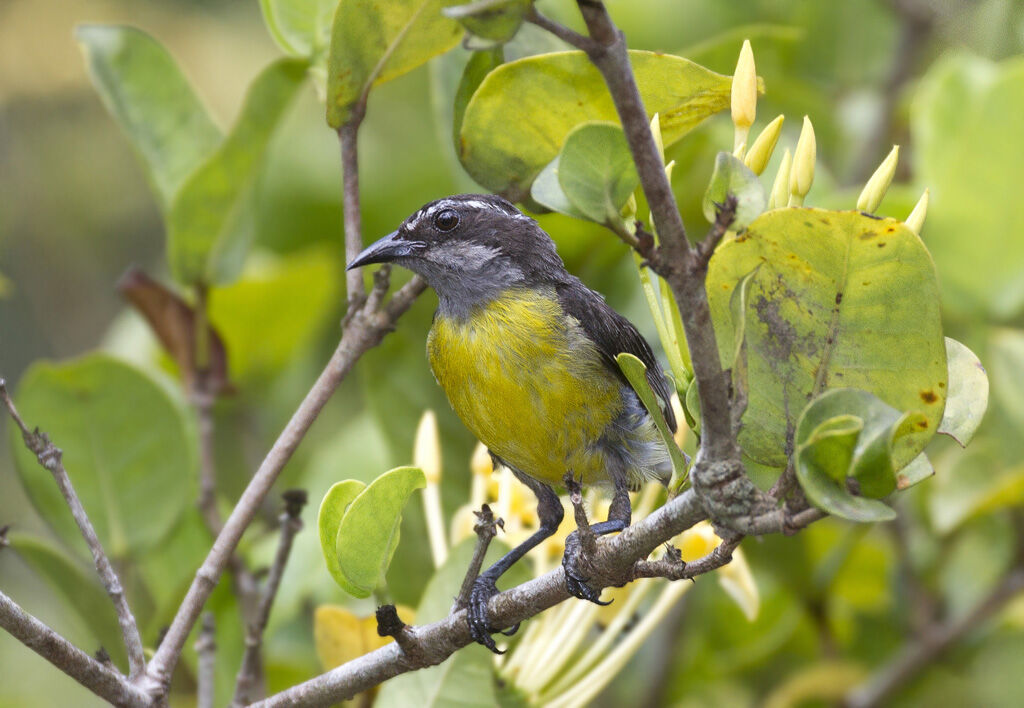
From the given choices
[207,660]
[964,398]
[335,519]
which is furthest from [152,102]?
[964,398]

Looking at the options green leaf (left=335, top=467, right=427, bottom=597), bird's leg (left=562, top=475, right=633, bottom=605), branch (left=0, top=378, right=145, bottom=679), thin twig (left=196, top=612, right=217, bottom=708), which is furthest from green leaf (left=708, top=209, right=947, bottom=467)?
thin twig (left=196, top=612, right=217, bottom=708)

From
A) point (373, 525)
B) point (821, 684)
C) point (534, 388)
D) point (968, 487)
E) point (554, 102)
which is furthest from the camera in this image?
point (821, 684)

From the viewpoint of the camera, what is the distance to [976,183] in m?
2.98

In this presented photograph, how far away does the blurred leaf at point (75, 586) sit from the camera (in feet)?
7.90

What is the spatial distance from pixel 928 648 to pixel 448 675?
1545 mm

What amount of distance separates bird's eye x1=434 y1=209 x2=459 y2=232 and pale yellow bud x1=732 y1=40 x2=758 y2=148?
1.22 metres

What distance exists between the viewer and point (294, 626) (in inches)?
126

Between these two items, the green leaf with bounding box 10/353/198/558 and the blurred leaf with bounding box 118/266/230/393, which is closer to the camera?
the green leaf with bounding box 10/353/198/558

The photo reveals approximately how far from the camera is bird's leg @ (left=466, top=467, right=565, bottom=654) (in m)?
1.92

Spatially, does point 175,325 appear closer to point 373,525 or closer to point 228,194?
point 228,194

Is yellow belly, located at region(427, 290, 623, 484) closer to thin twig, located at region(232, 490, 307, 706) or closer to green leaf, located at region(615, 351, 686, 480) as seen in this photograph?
thin twig, located at region(232, 490, 307, 706)

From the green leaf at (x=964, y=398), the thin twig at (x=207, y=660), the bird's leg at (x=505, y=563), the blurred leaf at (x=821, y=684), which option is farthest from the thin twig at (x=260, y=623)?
the blurred leaf at (x=821, y=684)

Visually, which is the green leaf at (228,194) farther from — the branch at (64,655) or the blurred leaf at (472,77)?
the branch at (64,655)

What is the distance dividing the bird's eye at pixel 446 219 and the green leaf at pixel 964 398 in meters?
1.37
